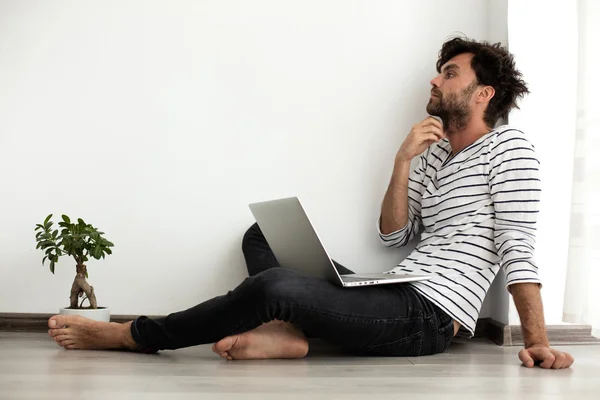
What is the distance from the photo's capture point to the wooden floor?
1449 mm

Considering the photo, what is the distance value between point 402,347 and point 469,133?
2.54 ft

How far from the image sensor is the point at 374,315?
74.0 inches

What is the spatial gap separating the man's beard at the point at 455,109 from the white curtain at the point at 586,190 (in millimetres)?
349

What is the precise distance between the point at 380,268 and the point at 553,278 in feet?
1.98

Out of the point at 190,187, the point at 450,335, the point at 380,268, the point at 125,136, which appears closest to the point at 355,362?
the point at 450,335

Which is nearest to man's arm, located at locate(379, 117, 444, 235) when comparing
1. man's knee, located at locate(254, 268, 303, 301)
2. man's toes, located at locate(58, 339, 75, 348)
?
man's knee, located at locate(254, 268, 303, 301)

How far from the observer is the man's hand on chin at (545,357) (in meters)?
1.79

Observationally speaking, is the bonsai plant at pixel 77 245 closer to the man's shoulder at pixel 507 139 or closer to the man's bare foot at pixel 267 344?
the man's bare foot at pixel 267 344

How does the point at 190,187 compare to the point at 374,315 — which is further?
the point at 190,187

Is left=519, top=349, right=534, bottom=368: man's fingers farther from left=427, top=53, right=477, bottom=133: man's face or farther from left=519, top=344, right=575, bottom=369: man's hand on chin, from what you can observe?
left=427, top=53, right=477, bottom=133: man's face

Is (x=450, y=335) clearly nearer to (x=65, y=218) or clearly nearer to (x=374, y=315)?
(x=374, y=315)

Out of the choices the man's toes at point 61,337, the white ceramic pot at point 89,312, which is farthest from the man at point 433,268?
the white ceramic pot at point 89,312

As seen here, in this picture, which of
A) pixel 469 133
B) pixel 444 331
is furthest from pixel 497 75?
pixel 444 331

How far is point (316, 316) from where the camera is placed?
1815mm
